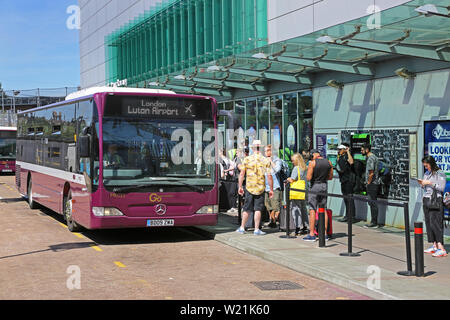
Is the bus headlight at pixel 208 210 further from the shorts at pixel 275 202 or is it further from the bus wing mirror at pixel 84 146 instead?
the bus wing mirror at pixel 84 146

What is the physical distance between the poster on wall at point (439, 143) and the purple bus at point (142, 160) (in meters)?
4.50

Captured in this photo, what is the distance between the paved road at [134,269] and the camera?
8188 mm

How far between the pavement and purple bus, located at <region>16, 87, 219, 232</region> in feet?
4.33

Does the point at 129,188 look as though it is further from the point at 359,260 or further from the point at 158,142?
the point at 359,260

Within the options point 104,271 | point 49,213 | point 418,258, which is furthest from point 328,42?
point 49,213

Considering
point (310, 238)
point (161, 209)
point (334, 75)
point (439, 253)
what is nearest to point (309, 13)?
point (334, 75)

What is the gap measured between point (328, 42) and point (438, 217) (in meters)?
4.13

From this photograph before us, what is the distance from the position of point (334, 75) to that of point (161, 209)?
698cm

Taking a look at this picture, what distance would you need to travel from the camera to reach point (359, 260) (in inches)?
407

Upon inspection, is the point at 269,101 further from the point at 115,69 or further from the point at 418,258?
the point at 115,69

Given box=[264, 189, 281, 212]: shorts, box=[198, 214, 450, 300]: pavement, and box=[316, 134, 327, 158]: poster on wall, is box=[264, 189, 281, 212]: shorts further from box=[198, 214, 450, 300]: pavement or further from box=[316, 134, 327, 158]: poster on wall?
box=[316, 134, 327, 158]: poster on wall

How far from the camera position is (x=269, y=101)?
2088 centimetres

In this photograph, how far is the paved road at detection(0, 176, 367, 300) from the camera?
26.9 feet

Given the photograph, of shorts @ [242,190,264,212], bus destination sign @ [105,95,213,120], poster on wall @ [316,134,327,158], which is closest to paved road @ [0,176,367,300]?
shorts @ [242,190,264,212]
